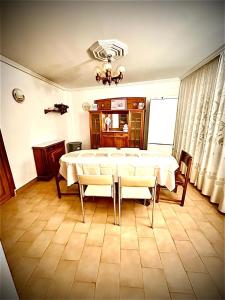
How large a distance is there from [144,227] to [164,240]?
273mm

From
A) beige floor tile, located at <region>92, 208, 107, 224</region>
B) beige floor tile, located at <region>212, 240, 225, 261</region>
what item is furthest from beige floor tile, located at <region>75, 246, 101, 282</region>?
beige floor tile, located at <region>212, 240, 225, 261</region>

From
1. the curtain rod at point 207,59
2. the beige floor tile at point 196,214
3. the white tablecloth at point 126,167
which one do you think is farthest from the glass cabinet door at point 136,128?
the beige floor tile at point 196,214

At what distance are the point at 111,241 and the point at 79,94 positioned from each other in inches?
172

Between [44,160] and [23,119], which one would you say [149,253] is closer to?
[44,160]

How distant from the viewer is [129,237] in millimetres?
1536

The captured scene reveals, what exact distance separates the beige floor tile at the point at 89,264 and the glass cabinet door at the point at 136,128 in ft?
9.66

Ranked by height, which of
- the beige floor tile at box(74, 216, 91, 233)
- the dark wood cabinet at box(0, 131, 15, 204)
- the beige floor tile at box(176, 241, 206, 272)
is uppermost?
the dark wood cabinet at box(0, 131, 15, 204)

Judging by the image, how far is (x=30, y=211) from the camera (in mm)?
2010

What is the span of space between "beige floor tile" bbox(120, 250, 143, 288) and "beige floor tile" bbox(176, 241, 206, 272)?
0.48 m

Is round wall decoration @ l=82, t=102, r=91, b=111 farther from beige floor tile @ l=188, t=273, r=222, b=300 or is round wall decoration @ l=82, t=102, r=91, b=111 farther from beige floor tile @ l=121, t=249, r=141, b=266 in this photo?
beige floor tile @ l=188, t=273, r=222, b=300

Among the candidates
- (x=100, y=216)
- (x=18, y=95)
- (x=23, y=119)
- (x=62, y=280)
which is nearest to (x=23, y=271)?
(x=62, y=280)

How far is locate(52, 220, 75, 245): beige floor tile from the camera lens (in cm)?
152

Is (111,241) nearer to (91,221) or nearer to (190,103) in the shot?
(91,221)

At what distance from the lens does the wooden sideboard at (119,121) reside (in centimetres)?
368
